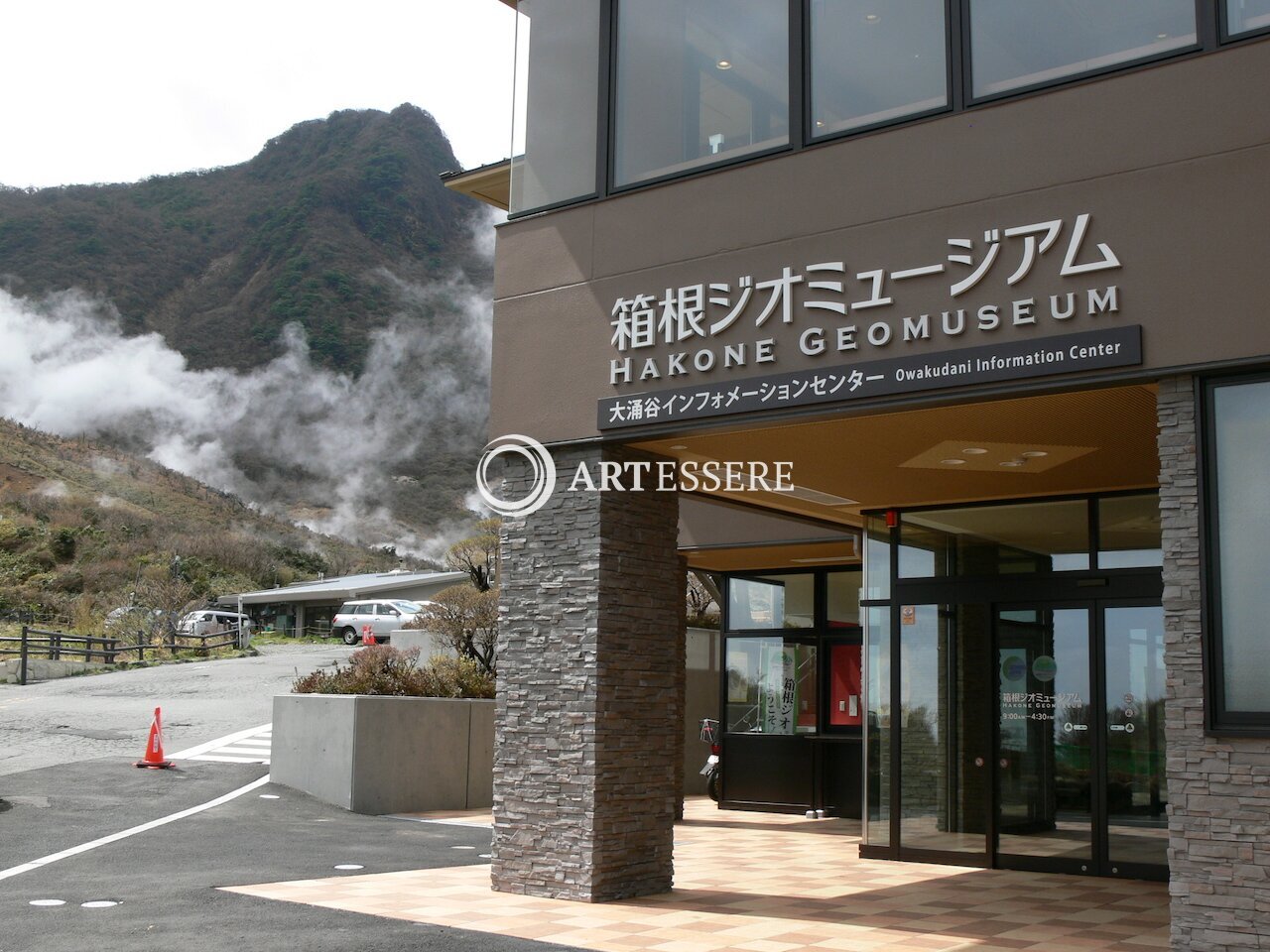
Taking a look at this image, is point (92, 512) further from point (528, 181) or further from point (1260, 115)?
point (1260, 115)

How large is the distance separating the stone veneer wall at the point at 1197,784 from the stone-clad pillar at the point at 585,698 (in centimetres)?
367

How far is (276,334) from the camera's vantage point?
104 m

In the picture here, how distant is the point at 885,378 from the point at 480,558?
64.7 ft

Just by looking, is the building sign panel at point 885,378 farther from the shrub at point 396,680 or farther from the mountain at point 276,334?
the mountain at point 276,334

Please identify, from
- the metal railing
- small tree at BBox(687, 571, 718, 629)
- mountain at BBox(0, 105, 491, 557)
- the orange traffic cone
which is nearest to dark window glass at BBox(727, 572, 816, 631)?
small tree at BBox(687, 571, 718, 629)

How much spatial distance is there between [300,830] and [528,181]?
666 centimetres

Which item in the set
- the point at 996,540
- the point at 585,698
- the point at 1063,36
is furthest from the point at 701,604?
the point at 1063,36

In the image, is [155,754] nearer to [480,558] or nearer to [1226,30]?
[480,558]

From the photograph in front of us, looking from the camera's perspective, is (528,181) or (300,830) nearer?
(528,181)

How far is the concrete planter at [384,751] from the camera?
556 inches

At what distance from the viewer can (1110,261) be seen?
6.68 meters

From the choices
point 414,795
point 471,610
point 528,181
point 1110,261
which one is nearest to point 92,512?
point 471,610

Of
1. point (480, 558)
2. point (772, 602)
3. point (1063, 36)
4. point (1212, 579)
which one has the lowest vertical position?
point (1212, 579)

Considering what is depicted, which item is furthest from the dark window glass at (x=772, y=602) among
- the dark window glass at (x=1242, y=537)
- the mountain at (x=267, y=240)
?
the mountain at (x=267, y=240)
